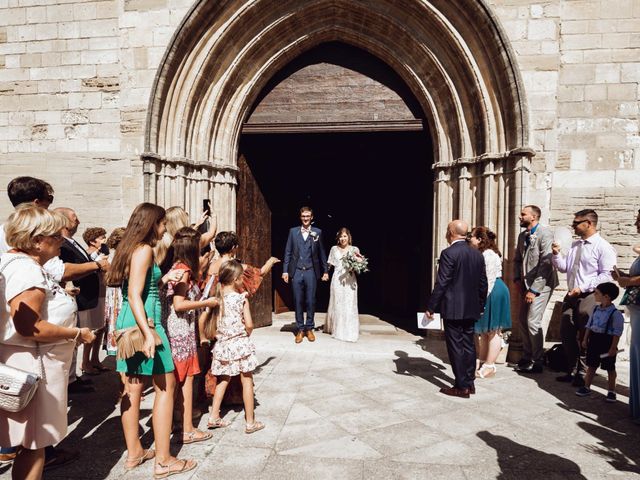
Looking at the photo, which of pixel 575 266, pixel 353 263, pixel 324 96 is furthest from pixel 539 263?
pixel 324 96

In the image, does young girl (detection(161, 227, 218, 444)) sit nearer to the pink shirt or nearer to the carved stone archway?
the carved stone archway

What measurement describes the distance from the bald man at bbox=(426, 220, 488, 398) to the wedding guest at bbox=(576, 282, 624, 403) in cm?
101

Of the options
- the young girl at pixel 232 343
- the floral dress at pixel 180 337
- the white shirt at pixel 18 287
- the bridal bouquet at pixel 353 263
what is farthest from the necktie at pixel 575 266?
the white shirt at pixel 18 287

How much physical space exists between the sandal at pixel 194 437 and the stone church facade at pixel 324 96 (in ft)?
13.0

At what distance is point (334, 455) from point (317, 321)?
5.21m

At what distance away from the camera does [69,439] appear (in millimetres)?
3186

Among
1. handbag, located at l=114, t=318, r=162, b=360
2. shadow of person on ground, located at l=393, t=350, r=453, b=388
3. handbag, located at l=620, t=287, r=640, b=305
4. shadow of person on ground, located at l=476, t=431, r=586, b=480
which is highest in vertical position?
handbag, located at l=620, t=287, r=640, b=305

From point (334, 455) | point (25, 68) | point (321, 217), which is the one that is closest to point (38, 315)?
point (334, 455)

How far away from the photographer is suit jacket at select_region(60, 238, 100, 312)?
346 centimetres

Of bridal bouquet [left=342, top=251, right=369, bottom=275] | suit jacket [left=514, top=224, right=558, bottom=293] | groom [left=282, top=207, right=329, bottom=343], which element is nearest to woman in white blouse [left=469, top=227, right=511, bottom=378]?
suit jacket [left=514, top=224, right=558, bottom=293]

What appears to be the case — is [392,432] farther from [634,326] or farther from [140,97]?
[140,97]

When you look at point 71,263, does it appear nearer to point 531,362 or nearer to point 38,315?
point 38,315

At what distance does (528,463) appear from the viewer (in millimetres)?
2834

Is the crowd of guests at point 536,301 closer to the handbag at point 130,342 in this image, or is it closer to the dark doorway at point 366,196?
the dark doorway at point 366,196
